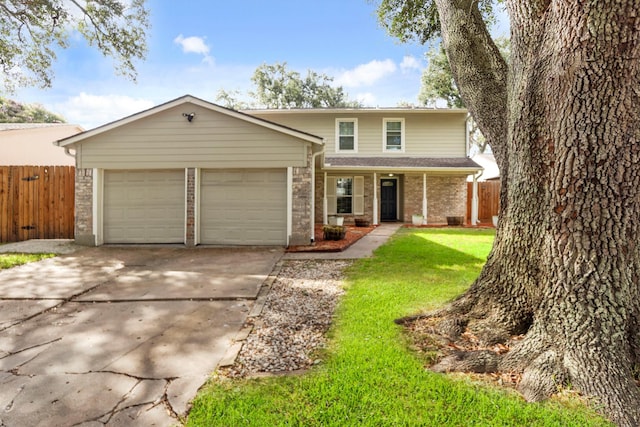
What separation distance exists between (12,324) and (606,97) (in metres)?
6.13

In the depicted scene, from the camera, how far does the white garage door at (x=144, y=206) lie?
30.6ft

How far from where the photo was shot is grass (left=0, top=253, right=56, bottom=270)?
6.80 m

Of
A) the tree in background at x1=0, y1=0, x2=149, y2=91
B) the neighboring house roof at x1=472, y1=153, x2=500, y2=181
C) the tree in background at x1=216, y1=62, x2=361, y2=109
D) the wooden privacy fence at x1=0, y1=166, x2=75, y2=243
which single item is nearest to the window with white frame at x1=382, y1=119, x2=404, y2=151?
the tree in background at x1=0, y1=0, x2=149, y2=91

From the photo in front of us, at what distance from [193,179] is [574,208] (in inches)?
338

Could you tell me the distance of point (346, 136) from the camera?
1581 centimetres

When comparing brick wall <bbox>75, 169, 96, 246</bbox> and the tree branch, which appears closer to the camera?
the tree branch

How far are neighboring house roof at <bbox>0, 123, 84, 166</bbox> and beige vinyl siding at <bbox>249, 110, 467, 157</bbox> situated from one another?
10618mm

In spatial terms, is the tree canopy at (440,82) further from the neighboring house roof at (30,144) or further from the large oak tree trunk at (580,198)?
the neighboring house roof at (30,144)

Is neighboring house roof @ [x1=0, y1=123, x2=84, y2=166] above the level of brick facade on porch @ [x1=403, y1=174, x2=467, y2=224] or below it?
above

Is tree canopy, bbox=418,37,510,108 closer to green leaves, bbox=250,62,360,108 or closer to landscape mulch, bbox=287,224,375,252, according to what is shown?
green leaves, bbox=250,62,360,108

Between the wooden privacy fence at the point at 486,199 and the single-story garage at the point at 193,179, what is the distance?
10.0 metres

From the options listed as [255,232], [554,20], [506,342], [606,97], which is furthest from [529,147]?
[255,232]

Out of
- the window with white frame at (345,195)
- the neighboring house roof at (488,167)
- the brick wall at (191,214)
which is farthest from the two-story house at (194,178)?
the neighboring house roof at (488,167)

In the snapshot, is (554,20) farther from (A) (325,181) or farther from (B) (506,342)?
(A) (325,181)
